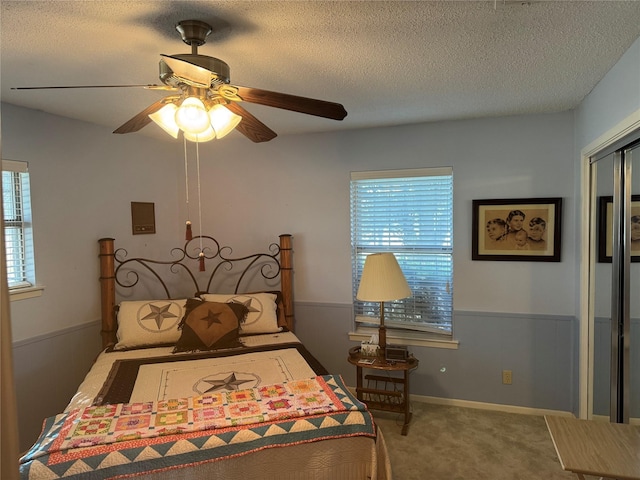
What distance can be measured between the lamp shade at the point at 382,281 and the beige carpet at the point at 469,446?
1.00 meters

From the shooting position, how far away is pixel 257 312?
3.26m

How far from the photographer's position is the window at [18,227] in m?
2.69

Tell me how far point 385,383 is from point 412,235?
128cm

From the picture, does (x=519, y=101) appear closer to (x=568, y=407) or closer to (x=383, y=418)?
(x=568, y=407)

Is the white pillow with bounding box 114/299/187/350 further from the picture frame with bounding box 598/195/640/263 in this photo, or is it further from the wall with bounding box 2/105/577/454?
the picture frame with bounding box 598/195/640/263

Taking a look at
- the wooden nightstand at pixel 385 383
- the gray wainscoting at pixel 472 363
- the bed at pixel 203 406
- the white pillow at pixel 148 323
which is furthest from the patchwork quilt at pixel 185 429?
the gray wainscoting at pixel 472 363

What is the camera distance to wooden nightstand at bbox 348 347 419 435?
297 cm

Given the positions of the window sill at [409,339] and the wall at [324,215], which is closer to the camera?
the wall at [324,215]

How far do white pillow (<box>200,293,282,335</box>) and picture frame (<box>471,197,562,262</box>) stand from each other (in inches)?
65.4

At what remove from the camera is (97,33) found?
5.63ft

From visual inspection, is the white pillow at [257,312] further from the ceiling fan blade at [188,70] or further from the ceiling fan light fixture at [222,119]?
the ceiling fan blade at [188,70]

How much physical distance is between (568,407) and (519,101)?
2292 millimetres

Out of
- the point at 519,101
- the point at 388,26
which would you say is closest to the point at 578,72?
the point at 519,101

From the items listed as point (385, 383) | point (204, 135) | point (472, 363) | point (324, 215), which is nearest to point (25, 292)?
point (204, 135)
